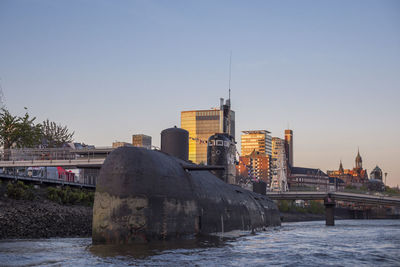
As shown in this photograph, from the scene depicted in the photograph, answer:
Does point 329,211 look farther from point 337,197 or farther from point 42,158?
point 42,158

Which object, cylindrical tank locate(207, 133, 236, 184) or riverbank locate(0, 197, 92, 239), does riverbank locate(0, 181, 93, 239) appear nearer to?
riverbank locate(0, 197, 92, 239)

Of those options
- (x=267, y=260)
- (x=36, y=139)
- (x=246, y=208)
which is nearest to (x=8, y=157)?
(x=36, y=139)

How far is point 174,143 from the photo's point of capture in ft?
90.5

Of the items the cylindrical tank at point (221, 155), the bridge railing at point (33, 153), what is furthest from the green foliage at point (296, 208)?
the cylindrical tank at point (221, 155)

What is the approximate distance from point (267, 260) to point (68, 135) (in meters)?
87.5

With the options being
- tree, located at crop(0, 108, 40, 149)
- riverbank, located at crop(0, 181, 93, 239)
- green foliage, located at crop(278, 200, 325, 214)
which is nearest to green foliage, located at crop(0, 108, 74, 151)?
tree, located at crop(0, 108, 40, 149)

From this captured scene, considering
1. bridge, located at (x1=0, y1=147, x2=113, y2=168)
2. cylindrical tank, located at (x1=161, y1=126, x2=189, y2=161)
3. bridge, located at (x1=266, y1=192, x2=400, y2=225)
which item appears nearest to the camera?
cylindrical tank, located at (x1=161, y1=126, x2=189, y2=161)

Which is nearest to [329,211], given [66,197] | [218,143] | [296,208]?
[218,143]

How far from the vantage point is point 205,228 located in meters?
22.6

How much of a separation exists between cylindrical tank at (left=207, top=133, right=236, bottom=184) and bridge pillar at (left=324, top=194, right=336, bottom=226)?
4461cm

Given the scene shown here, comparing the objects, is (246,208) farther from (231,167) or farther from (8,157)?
(8,157)

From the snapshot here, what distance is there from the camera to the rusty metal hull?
18.4 metres

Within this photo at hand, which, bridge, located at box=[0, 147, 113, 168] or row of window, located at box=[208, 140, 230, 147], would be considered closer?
row of window, located at box=[208, 140, 230, 147]

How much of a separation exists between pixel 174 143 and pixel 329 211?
5956 cm
